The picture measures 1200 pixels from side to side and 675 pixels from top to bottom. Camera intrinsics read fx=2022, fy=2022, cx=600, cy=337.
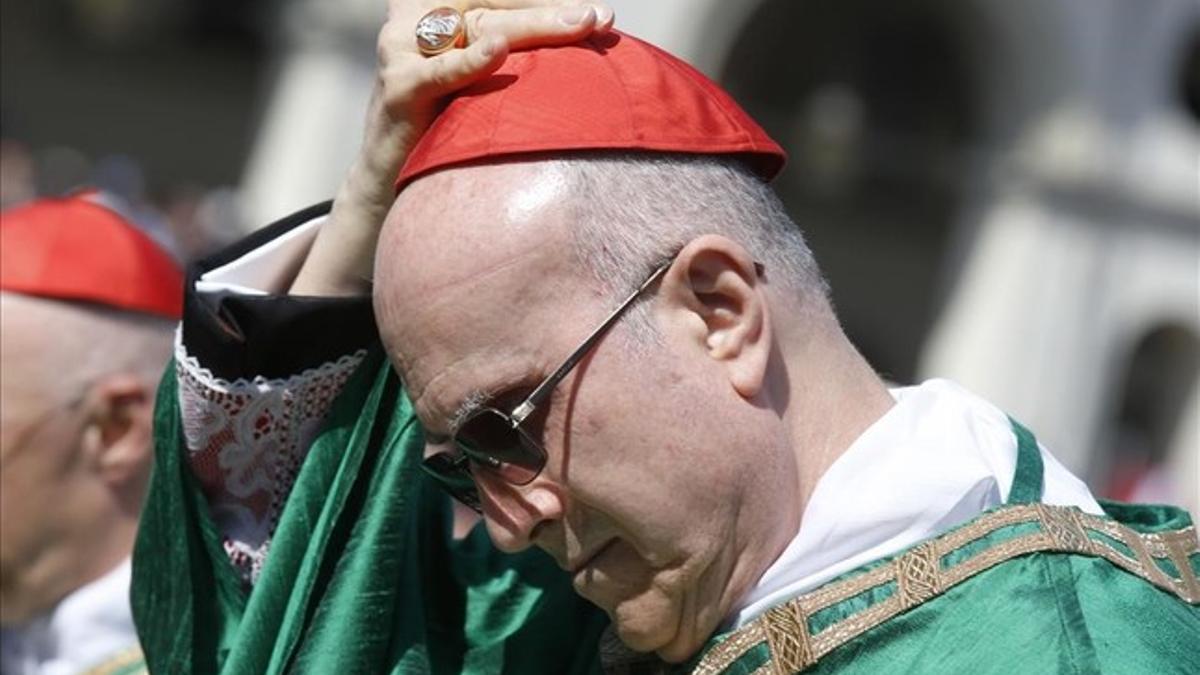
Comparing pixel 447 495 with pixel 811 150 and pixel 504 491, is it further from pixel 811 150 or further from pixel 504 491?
pixel 811 150

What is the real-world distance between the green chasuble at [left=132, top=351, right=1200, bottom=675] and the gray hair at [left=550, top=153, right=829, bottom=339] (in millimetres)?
313

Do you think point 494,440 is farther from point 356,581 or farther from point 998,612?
point 998,612

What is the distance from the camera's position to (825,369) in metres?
1.98

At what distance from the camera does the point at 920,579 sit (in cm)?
188

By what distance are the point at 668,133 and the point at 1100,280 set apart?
1339 centimetres

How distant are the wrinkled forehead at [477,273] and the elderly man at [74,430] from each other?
1209mm

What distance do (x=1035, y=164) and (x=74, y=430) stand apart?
1229 centimetres

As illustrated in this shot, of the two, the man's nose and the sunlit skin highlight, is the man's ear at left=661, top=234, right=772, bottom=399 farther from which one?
the man's nose

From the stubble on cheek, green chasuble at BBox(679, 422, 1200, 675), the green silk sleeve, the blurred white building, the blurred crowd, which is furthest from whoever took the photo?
the blurred white building

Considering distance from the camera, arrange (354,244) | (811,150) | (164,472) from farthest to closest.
Result: (811,150) < (164,472) < (354,244)

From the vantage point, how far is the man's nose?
192cm

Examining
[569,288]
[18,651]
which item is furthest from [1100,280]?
[569,288]

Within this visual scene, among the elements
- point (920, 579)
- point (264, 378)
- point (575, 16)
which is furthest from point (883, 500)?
point (264, 378)

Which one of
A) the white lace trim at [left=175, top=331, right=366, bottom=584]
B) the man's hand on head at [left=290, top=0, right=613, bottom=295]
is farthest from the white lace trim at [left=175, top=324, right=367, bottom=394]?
the man's hand on head at [left=290, top=0, right=613, bottom=295]
